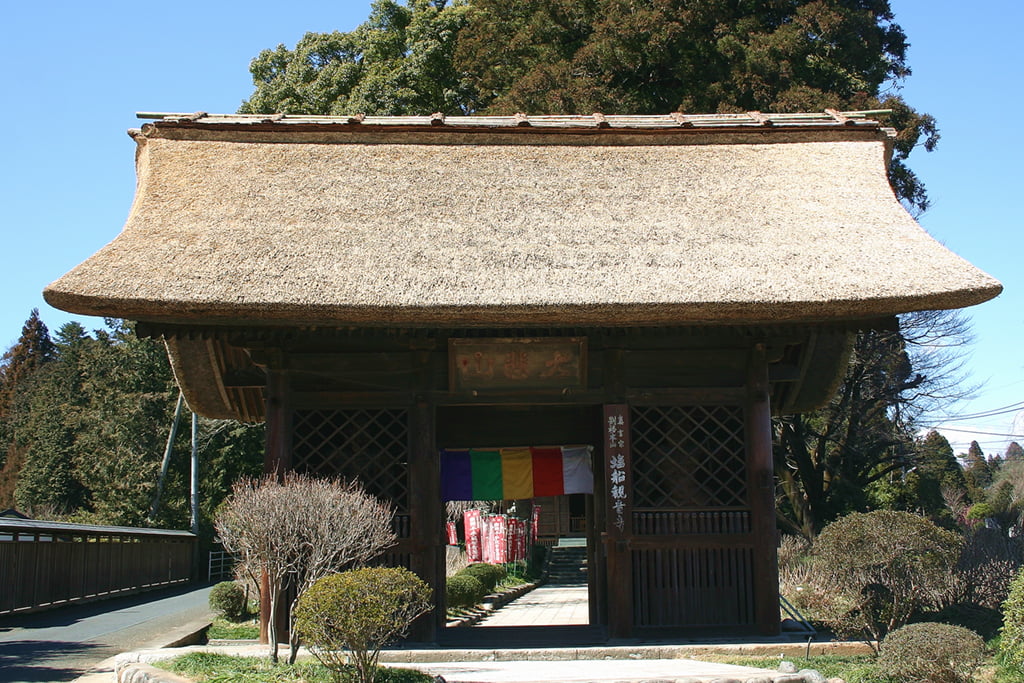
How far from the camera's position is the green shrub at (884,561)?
389 inches

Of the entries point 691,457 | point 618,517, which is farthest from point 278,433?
point 691,457

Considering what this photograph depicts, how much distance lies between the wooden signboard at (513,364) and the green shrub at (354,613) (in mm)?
3670

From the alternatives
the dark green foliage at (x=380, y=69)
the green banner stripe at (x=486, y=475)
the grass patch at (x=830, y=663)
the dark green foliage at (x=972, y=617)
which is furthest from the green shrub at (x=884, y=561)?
the dark green foliage at (x=380, y=69)

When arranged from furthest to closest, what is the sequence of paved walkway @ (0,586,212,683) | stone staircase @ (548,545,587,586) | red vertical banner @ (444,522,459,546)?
stone staircase @ (548,545,587,586)
red vertical banner @ (444,522,459,546)
paved walkway @ (0,586,212,683)

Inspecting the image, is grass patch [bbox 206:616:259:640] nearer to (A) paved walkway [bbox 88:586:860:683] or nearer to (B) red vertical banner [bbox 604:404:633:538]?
(A) paved walkway [bbox 88:586:860:683]

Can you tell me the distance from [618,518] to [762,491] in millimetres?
1750

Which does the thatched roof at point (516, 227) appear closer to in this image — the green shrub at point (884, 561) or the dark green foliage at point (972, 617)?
the green shrub at point (884, 561)

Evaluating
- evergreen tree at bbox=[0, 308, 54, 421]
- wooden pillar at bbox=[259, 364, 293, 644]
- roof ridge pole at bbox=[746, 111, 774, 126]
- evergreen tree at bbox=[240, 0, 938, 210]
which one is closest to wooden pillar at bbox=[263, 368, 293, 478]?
wooden pillar at bbox=[259, 364, 293, 644]

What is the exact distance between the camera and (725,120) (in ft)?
46.4

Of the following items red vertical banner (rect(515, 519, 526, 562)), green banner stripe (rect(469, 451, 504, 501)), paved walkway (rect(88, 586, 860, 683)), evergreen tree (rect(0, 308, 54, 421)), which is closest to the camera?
paved walkway (rect(88, 586, 860, 683))

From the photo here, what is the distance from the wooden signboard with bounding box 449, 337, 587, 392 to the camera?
11.3 metres

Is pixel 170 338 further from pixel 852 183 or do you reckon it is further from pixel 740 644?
pixel 852 183

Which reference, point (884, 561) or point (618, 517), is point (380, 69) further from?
point (884, 561)

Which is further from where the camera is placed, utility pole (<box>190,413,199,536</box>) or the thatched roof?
utility pole (<box>190,413,199,536</box>)
